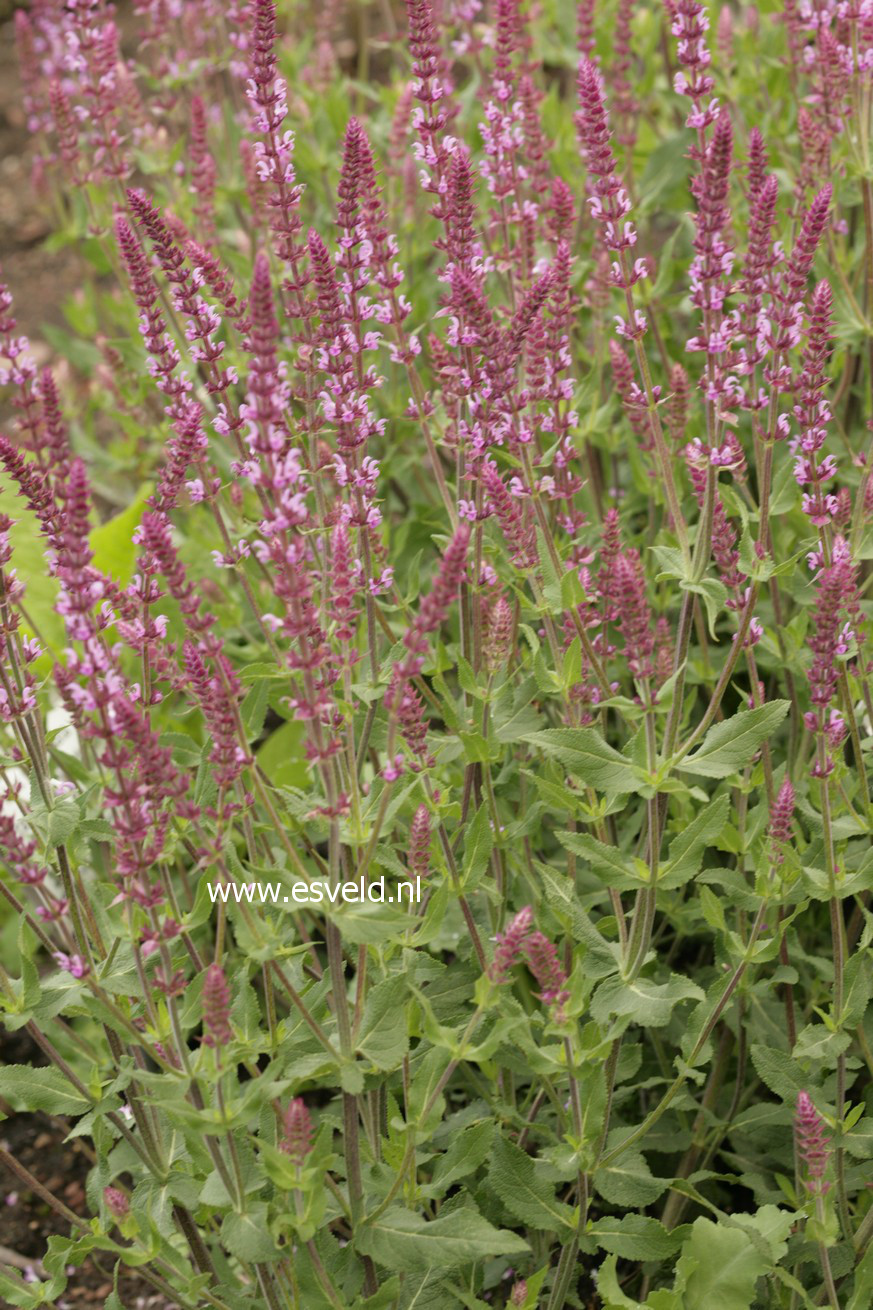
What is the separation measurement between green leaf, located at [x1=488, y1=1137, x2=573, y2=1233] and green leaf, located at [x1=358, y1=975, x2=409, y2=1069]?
573mm

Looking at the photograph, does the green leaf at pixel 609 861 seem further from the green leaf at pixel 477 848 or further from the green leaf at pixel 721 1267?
the green leaf at pixel 721 1267

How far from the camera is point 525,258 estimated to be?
3988 millimetres

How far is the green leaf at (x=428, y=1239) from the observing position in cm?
289

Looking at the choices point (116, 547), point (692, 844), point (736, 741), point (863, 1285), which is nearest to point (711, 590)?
point (736, 741)

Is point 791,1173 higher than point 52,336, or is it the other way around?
point 52,336

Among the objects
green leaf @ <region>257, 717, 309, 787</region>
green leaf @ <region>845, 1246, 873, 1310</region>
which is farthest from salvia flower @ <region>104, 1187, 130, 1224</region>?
green leaf @ <region>257, 717, 309, 787</region>

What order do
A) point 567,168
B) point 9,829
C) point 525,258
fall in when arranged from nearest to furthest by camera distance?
point 9,829 < point 525,258 < point 567,168

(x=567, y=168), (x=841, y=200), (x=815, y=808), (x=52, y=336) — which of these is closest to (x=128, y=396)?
(x=52, y=336)

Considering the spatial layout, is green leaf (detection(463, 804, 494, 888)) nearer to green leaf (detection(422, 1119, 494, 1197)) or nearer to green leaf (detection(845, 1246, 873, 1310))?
green leaf (detection(422, 1119, 494, 1197))

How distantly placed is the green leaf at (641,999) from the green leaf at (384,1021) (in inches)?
18.0

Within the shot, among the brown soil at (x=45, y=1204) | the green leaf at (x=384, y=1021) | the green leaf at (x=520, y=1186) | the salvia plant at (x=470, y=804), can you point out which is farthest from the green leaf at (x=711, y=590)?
the brown soil at (x=45, y=1204)

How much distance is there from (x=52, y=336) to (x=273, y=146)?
406cm

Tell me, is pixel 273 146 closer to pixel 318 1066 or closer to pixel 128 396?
pixel 318 1066

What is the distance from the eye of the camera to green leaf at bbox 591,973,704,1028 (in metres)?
3.04
